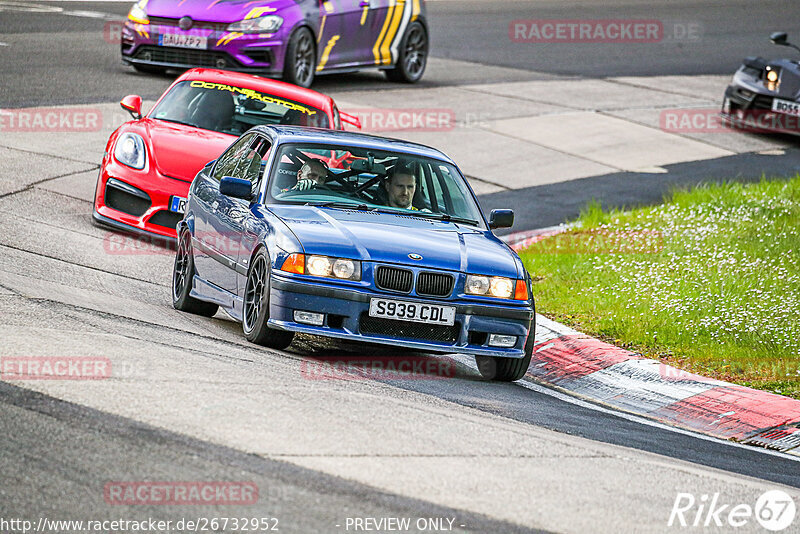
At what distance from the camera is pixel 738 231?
1264cm

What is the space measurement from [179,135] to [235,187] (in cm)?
357

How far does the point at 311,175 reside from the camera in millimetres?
8844

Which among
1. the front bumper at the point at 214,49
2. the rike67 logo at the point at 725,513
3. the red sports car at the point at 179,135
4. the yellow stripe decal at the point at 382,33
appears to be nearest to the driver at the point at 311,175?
the red sports car at the point at 179,135

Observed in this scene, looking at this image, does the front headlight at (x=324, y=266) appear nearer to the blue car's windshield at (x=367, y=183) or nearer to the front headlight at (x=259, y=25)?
the blue car's windshield at (x=367, y=183)

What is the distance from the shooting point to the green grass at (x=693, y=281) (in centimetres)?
919

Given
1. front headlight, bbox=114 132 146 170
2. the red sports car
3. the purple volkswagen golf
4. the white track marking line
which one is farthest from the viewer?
the purple volkswagen golf

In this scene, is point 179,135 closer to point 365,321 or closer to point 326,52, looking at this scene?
point 365,321

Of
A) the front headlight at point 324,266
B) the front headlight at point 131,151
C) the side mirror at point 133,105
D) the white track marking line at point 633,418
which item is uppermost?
the side mirror at point 133,105

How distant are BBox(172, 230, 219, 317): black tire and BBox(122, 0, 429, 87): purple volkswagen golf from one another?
8.36 m

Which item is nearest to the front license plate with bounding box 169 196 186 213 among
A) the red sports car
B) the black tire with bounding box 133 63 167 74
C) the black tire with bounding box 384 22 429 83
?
the red sports car

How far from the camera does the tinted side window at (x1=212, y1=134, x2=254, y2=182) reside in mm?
9600

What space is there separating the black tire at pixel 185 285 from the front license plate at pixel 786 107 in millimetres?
11926

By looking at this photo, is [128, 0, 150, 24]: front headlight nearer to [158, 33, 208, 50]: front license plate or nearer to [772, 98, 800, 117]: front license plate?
[158, 33, 208, 50]: front license plate

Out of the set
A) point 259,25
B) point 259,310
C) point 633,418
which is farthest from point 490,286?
point 259,25
